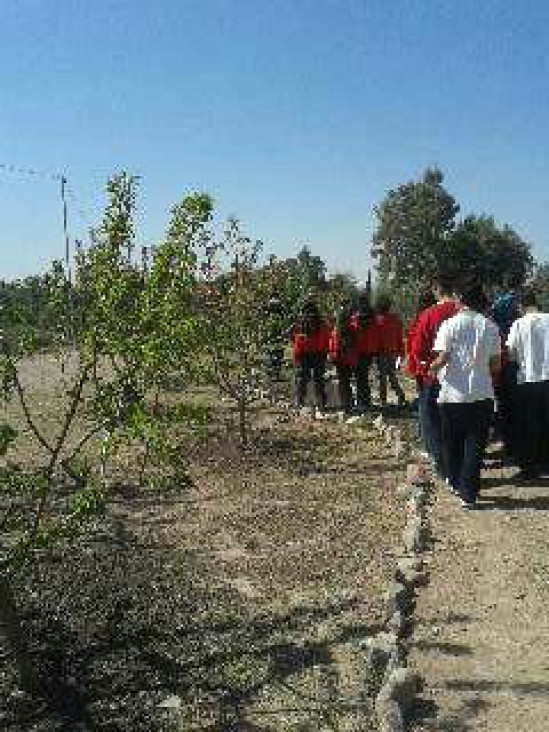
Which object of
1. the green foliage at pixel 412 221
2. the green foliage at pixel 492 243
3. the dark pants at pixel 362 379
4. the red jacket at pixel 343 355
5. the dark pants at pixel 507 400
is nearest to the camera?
the dark pants at pixel 507 400

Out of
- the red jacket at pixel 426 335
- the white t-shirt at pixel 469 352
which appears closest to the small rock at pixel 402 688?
the white t-shirt at pixel 469 352

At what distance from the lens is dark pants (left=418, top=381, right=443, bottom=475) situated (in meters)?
9.88

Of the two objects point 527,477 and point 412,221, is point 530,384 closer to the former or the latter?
point 527,477

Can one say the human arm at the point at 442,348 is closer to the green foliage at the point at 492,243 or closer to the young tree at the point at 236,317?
the young tree at the point at 236,317

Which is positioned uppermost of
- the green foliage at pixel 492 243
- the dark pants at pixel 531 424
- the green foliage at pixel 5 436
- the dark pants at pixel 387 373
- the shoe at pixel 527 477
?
the green foliage at pixel 492 243

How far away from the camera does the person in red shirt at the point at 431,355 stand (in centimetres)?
958

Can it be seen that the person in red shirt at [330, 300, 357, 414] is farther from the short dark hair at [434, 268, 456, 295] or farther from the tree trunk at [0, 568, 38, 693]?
the tree trunk at [0, 568, 38, 693]

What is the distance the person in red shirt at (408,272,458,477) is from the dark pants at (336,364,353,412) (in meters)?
4.80

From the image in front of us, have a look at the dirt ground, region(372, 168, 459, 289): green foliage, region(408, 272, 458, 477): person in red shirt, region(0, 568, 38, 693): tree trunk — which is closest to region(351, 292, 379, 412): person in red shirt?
the dirt ground

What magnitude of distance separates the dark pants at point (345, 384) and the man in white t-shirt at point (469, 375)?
6.21 m

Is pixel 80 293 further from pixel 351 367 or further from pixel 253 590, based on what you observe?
pixel 351 367

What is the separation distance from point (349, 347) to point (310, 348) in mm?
743

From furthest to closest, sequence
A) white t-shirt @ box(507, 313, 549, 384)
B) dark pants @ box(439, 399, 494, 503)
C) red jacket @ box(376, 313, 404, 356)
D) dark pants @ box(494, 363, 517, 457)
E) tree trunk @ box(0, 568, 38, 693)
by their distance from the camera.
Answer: red jacket @ box(376, 313, 404, 356) → dark pants @ box(494, 363, 517, 457) → white t-shirt @ box(507, 313, 549, 384) → dark pants @ box(439, 399, 494, 503) → tree trunk @ box(0, 568, 38, 693)

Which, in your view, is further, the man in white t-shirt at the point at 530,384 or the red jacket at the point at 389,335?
the red jacket at the point at 389,335
